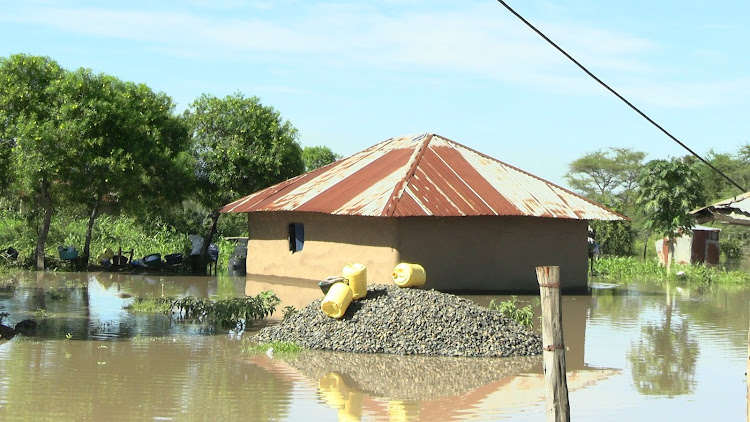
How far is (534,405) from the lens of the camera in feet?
36.9

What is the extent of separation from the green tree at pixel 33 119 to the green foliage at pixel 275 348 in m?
15.1

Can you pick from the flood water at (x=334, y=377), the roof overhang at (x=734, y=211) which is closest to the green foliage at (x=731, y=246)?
the flood water at (x=334, y=377)

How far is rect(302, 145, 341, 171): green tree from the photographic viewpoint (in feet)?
184

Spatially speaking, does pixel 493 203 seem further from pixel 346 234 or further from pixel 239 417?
pixel 239 417

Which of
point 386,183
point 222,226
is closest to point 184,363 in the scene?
point 386,183

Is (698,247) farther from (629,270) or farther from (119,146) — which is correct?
(119,146)

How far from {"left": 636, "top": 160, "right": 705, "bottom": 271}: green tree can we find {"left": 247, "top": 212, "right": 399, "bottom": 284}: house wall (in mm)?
14951

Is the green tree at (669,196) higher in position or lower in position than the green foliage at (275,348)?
higher

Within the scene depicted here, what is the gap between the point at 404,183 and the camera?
24.9m

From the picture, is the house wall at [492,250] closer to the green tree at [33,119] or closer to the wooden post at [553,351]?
the green tree at [33,119]

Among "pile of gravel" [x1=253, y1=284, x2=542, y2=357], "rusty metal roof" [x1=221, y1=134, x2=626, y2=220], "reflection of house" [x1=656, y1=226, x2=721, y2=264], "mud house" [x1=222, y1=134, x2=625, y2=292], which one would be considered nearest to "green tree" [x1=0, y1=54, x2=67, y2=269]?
"rusty metal roof" [x1=221, y1=134, x2=626, y2=220]

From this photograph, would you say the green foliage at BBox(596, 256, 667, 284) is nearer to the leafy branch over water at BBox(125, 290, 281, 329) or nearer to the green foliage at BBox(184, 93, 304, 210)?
the green foliage at BBox(184, 93, 304, 210)

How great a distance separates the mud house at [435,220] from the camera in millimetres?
24391

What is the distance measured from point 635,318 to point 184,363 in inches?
439
